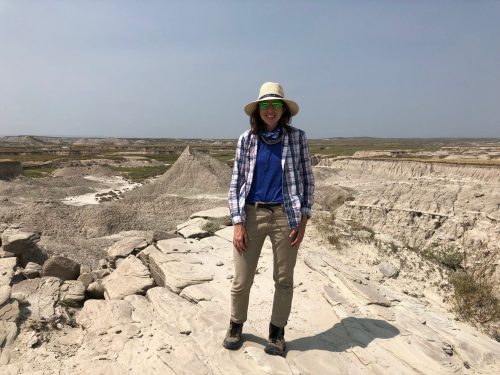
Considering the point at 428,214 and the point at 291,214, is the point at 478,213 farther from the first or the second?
the point at 291,214

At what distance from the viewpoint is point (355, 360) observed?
3.71 m

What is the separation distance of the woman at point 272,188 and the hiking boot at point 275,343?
1.03ft

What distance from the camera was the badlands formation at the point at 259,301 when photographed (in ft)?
12.2

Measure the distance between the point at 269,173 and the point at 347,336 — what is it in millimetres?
2233

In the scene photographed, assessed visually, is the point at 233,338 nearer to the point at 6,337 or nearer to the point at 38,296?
the point at 6,337

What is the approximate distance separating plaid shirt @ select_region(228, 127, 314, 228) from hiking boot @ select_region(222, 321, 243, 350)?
1.19 metres

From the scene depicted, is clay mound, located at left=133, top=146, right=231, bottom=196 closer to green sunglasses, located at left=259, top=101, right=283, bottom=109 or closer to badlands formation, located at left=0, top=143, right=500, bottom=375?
badlands formation, located at left=0, top=143, right=500, bottom=375

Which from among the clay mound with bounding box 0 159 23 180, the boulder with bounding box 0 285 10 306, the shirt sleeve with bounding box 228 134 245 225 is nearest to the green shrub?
the shirt sleeve with bounding box 228 134 245 225

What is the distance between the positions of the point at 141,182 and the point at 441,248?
86.7ft

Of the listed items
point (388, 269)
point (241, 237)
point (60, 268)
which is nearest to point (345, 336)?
point (241, 237)

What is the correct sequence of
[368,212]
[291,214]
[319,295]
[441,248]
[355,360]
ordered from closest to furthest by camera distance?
[291,214] → [355,360] → [319,295] → [441,248] → [368,212]

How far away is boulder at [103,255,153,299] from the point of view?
5.73 metres

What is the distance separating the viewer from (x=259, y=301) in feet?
16.5

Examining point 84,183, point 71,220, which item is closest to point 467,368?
point 71,220
